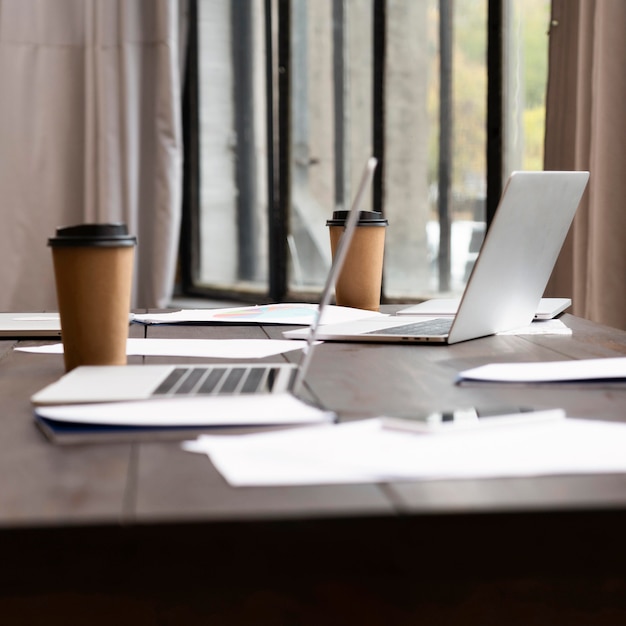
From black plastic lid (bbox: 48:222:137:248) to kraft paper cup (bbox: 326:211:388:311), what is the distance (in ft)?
1.88

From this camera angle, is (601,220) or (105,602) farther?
(601,220)

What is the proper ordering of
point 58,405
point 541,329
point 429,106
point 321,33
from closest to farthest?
point 58,405 < point 541,329 < point 429,106 < point 321,33

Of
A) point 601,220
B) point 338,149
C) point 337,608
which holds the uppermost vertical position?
point 338,149

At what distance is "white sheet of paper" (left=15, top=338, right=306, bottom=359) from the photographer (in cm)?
110

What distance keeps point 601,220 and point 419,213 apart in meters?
0.92

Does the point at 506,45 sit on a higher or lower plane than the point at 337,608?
higher

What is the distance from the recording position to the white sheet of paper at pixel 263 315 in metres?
1.41

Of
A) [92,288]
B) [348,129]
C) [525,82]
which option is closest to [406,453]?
[92,288]

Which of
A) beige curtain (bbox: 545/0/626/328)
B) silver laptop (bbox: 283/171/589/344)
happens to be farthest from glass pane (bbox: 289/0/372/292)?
silver laptop (bbox: 283/171/589/344)

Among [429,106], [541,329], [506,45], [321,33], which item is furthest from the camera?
[321,33]

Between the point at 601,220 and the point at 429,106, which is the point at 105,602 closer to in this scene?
the point at 601,220

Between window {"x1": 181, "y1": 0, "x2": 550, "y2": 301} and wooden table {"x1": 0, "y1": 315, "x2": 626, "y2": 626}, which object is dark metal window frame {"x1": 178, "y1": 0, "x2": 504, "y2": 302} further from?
wooden table {"x1": 0, "y1": 315, "x2": 626, "y2": 626}

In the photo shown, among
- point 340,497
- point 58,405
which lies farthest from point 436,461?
point 58,405

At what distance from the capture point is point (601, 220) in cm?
235
